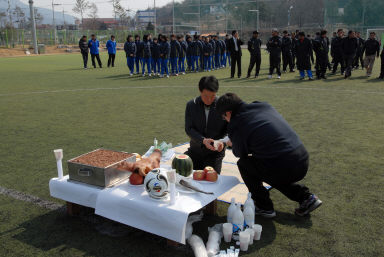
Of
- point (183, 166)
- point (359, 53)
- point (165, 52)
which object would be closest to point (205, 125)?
point (183, 166)

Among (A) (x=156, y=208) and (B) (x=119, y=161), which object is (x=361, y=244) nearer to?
(A) (x=156, y=208)

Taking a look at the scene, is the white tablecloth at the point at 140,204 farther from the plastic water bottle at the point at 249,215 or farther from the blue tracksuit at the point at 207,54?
the blue tracksuit at the point at 207,54

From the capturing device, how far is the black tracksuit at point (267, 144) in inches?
143

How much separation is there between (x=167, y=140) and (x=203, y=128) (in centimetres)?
252

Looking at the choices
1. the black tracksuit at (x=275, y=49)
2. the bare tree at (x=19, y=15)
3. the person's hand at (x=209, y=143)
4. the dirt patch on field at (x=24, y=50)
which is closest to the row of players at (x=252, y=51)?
the black tracksuit at (x=275, y=49)

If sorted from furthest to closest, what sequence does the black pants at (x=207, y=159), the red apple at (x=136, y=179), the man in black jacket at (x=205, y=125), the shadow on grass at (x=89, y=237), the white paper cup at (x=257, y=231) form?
the black pants at (x=207, y=159) → the man in black jacket at (x=205, y=125) → the red apple at (x=136, y=179) → the white paper cup at (x=257, y=231) → the shadow on grass at (x=89, y=237)

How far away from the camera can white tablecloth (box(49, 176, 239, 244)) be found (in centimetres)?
328

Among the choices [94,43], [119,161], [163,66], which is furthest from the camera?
[94,43]

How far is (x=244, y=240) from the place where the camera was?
335 cm

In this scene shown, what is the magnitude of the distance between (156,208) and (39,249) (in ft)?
4.03

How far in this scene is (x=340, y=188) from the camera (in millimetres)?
4734

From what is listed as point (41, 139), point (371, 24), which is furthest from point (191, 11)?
point (41, 139)

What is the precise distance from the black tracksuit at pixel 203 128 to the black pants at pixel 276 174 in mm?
722

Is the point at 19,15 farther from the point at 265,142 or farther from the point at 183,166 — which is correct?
the point at 265,142
